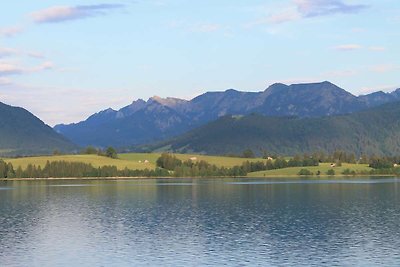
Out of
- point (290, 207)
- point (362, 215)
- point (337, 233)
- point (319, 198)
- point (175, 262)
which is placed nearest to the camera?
point (175, 262)

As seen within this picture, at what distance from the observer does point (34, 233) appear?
9575cm

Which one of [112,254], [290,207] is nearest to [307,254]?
[112,254]

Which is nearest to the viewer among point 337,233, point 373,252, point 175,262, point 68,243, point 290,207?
point 175,262

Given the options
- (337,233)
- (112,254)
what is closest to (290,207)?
(337,233)

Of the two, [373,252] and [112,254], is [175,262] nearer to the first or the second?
[112,254]

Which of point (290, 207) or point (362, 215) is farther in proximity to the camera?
point (290, 207)

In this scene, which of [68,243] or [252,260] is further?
[68,243]

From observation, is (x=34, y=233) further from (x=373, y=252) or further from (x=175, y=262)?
(x=373, y=252)

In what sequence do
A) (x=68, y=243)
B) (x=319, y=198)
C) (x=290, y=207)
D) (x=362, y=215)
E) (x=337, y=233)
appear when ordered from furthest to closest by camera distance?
(x=319, y=198) → (x=290, y=207) → (x=362, y=215) → (x=337, y=233) → (x=68, y=243)

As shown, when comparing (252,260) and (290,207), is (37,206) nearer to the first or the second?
(290,207)

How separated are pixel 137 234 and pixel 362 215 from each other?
147 ft

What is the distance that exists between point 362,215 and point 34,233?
57.0m

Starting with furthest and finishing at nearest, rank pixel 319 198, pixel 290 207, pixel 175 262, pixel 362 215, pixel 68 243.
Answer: pixel 319 198 < pixel 290 207 < pixel 362 215 < pixel 68 243 < pixel 175 262

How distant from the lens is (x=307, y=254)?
73.8 meters
